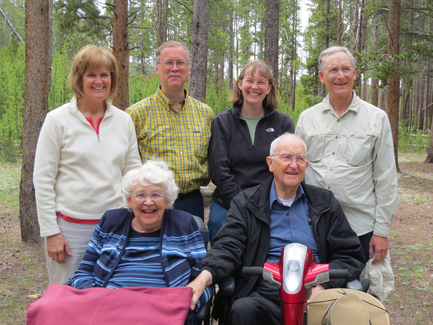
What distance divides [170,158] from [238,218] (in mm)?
742

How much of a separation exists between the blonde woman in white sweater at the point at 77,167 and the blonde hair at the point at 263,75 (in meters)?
1.03

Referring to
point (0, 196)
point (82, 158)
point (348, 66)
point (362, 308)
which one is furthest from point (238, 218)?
point (0, 196)

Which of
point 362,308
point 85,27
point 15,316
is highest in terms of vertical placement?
point 85,27

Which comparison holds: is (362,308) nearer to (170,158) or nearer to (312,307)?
(312,307)

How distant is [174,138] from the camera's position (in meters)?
2.74

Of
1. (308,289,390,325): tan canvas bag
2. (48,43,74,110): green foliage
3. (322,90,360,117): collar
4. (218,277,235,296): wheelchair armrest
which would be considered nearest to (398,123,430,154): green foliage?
(48,43,74,110): green foliage

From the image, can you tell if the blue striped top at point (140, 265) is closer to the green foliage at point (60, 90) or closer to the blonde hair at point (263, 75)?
the blonde hair at point (263, 75)

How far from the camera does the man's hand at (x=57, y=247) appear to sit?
7.15ft

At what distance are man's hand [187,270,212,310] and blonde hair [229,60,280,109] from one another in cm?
147

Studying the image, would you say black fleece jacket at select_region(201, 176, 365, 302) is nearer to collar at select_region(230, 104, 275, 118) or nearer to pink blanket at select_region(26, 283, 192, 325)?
pink blanket at select_region(26, 283, 192, 325)

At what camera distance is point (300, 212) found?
233 cm

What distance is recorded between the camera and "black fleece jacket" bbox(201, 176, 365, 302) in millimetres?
2186

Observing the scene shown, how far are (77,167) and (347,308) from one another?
68.1 inches

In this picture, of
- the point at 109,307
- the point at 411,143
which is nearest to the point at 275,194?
the point at 109,307
